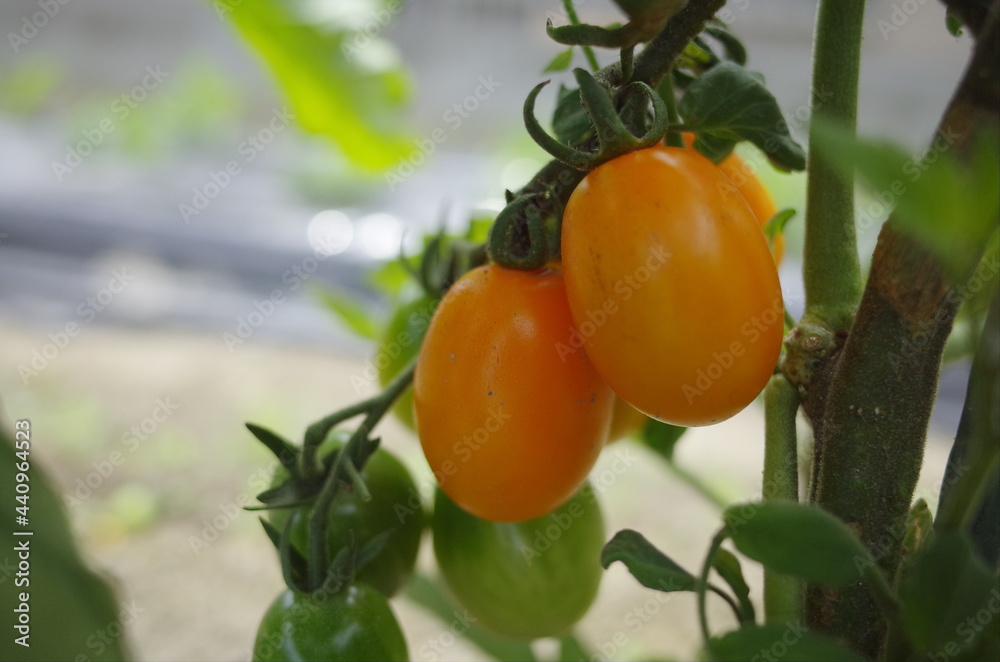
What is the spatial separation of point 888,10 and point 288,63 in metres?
0.98

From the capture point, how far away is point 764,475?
244 millimetres

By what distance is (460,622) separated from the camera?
393 millimetres

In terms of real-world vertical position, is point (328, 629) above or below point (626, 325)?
below

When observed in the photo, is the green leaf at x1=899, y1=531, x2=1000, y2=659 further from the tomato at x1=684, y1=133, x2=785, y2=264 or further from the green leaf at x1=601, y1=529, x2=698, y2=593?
the tomato at x1=684, y1=133, x2=785, y2=264

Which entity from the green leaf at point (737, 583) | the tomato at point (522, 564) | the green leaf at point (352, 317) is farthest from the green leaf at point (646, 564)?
the green leaf at point (352, 317)

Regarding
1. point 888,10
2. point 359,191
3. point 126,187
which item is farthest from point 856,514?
point 126,187

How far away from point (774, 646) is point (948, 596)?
0.04m

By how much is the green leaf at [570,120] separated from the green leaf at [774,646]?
0.49 feet

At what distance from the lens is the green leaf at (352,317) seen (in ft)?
1.66

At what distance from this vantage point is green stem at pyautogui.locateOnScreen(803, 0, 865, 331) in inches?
9.8

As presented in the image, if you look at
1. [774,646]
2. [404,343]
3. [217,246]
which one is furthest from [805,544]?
[217,246]

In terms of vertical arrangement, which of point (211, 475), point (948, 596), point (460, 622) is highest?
point (948, 596)

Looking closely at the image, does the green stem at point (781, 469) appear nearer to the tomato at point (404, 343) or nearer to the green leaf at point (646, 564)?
the green leaf at point (646, 564)

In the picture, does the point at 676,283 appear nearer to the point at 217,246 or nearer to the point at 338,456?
the point at 338,456
